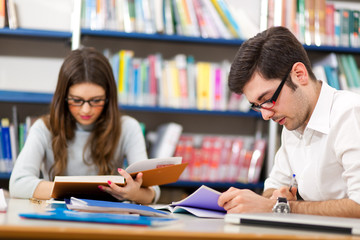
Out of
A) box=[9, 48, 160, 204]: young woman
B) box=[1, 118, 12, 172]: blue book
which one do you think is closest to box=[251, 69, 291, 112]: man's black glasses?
box=[9, 48, 160, 204]: young woman

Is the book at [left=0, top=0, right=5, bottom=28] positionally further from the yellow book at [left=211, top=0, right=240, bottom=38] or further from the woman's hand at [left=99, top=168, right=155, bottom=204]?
the woman's hand at [left=99, top=168, right=155, bottom=204]

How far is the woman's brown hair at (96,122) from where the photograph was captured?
6.34ft

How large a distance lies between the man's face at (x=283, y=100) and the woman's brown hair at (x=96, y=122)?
2.47 feet

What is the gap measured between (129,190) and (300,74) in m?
0.65

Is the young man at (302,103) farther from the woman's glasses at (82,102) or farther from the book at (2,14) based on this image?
the book at (2,14)

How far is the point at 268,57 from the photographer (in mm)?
1401

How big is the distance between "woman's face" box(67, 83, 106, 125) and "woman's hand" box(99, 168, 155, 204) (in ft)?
1.44

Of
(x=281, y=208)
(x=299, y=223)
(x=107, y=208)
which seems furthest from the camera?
(x=281, y=208)

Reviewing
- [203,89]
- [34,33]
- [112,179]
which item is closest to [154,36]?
[203,89]

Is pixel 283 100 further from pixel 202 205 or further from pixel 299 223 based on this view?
pixel 299 223

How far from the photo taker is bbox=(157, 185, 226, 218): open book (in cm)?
121

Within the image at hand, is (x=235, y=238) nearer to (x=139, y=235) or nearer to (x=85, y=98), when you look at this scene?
(x=139, y=235)

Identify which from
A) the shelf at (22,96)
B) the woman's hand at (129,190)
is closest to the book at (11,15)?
the shelf at (22,96)

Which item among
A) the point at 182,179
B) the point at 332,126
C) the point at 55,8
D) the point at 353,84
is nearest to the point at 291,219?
the point at 332,126
